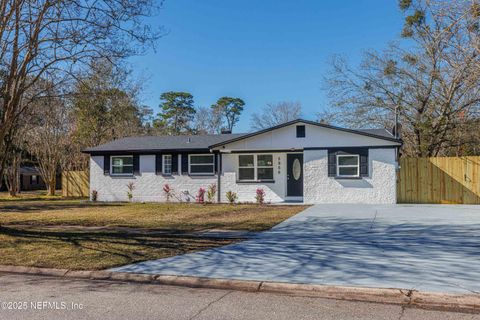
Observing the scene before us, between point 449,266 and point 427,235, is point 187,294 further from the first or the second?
point 427,235

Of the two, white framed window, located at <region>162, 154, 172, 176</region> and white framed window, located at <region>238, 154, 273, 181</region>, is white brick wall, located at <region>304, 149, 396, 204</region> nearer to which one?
white framed window, located at <region>238, 154, 273, 181</region>

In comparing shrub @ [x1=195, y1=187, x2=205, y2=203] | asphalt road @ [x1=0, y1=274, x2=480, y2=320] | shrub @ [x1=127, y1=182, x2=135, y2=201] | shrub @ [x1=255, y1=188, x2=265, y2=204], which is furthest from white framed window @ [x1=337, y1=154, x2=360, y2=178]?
asphalt road @ [x1=0, y1=274, x2=480, y2=320]

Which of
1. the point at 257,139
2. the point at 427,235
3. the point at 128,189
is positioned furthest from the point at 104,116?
the point at 427,235

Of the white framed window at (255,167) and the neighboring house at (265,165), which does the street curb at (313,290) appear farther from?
the white framed window at (255,167)

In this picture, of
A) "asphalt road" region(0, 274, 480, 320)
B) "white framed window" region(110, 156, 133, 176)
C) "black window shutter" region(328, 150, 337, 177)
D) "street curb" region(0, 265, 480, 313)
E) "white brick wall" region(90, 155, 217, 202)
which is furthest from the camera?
"white framed window" region(110, 156, 133, 176)

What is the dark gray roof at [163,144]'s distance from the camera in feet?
68.2

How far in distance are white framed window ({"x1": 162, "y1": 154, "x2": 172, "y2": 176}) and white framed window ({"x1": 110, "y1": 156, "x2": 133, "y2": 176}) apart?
1.92m

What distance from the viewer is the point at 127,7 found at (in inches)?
368

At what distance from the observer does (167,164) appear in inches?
822

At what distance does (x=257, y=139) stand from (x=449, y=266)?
13.4 metres

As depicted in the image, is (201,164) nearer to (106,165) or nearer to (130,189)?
(130,189)

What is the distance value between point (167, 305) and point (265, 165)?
14976 mm

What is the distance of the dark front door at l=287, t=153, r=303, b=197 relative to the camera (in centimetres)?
1958

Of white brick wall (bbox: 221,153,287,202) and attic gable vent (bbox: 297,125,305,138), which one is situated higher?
attic gable vent (bbox: 297,125,305,138)
